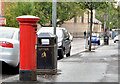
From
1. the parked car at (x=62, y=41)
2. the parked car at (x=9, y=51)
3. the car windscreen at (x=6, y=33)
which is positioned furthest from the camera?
the parked car at (x=62, y=41)

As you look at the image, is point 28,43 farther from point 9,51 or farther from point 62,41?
point 62,41

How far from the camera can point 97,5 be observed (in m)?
21.4

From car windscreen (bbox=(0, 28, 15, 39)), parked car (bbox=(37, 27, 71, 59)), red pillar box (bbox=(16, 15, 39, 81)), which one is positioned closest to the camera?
red pillar box (bbox=(16, 15, 39, 81))

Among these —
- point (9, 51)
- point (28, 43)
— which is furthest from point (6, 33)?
point (28, 43)

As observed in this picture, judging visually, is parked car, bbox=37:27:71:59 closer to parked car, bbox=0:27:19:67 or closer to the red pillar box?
parked car, bbox=0:27:19:67

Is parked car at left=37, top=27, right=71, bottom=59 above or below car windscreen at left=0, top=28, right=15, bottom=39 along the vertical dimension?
below

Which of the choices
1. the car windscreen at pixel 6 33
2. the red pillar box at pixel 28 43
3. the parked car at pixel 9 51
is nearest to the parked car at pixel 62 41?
the car windscreen at pixel 6 33

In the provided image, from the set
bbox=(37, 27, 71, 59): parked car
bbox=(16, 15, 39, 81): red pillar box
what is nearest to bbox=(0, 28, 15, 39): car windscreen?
Answer: bbox=(16, 15, 39, 81): red pillar box

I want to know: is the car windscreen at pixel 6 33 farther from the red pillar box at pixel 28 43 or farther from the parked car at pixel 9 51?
the red pillar box at pixel 28 43

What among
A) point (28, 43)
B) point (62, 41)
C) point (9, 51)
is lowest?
point (62, 41)

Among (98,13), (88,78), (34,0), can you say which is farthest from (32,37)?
(98,13)

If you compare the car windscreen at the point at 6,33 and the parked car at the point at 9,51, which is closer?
the parked car at the point at 9,51

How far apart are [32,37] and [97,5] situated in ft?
45.5

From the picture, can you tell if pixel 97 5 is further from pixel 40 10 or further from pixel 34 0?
pixel 40 10
